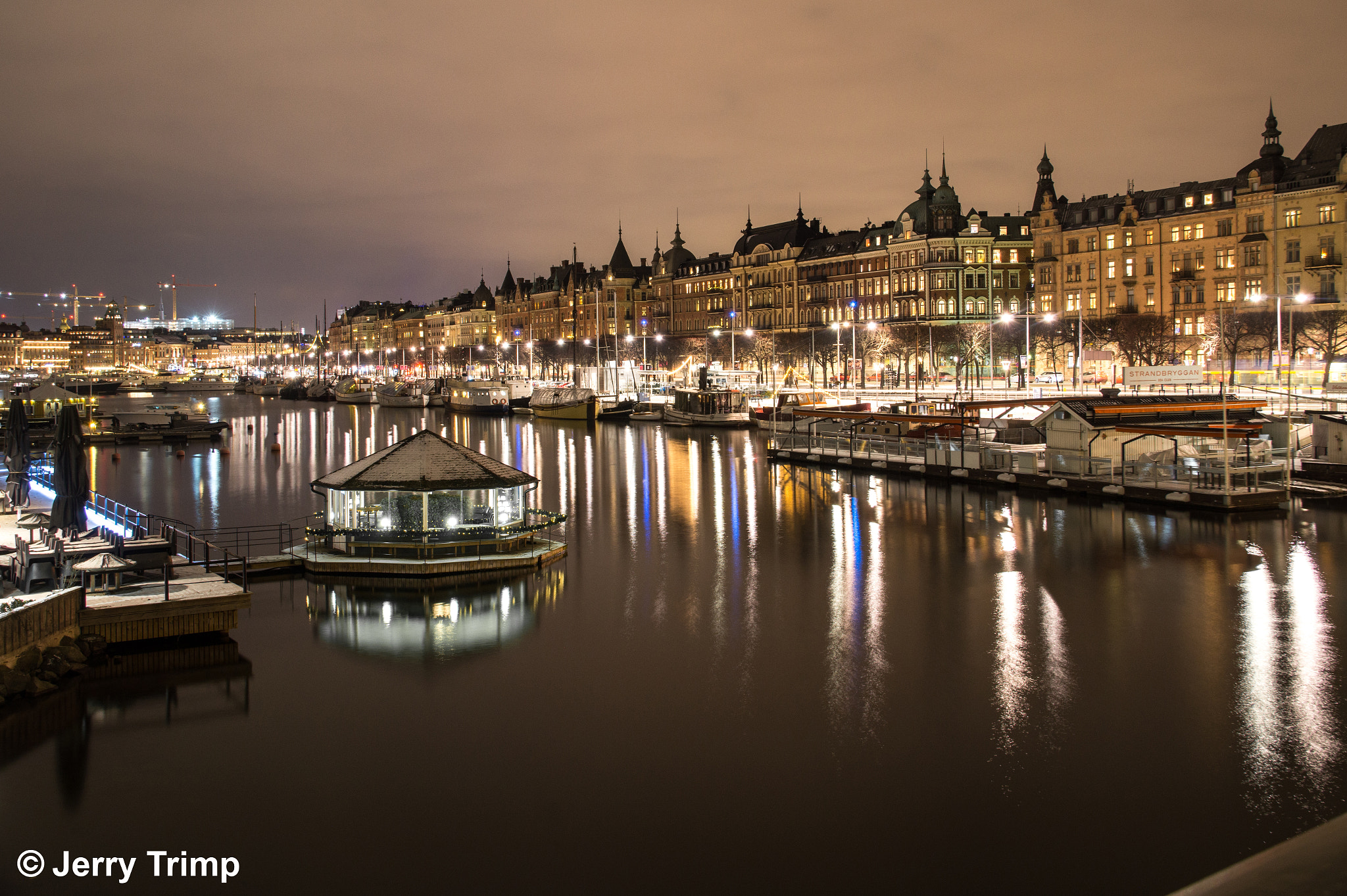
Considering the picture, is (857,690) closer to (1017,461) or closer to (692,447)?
(1017,461)

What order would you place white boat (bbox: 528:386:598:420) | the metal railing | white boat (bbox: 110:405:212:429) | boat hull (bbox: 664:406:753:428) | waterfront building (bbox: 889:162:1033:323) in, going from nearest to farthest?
the metal railing < boat hull (bbox: 664:406:753:428) < white boat (bbox: 110:405:212:429) < white boat (bbox: 528:386:598:420) < waterfront building (bbox: 889:162:1033:323)

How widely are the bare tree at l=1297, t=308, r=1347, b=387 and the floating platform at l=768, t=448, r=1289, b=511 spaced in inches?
1283

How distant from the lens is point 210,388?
170 m

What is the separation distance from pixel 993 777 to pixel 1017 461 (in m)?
25.6

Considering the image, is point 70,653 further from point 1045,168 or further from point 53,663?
point 1045,168

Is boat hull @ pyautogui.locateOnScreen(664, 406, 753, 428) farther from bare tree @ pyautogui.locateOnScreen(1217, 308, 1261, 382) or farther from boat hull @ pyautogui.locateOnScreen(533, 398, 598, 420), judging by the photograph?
bare tree @ pyautogui.locateOnScreen(1217, 308, 1261, 382)

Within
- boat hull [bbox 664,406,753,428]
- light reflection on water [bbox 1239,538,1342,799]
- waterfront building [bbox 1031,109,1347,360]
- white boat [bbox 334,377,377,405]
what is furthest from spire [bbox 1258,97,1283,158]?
white boat [bbox 334,377,377,405]

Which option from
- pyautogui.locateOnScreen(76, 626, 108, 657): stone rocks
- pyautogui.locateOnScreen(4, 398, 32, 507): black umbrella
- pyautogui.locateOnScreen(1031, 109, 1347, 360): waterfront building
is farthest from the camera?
pyautogui.locateOnScreen(1031, 109, 1347, 360): waterfront building

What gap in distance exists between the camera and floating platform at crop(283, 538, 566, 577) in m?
20.9

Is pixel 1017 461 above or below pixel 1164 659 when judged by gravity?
above

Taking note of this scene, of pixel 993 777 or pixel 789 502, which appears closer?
pixel 993 777

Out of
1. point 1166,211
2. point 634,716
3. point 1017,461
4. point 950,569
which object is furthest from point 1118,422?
point 1166,211

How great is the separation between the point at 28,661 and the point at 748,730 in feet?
33.8

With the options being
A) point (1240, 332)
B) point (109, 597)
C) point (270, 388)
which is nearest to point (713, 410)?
point (1240, 332)
